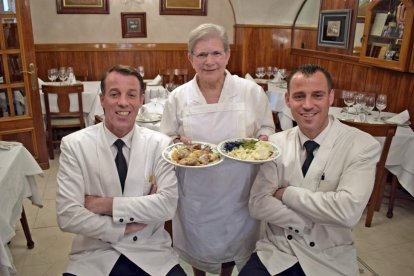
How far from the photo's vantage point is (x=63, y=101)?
4.25 meters

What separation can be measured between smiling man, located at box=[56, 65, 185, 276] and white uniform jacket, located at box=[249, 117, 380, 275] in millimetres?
443

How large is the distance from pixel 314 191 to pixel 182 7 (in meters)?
5.09

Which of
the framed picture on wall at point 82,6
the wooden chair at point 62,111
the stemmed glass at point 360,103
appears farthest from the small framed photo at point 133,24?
the stemmed glass at point 360,103

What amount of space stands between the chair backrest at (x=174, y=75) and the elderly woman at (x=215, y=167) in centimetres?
387

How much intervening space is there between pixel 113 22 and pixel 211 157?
4.83 meters

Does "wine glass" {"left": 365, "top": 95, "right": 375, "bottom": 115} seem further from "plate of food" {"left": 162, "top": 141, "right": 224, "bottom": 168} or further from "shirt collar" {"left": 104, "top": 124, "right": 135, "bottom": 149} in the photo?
"shirt collar" {"left": 104, "top": 124, "right": 135, "bottom": 149}

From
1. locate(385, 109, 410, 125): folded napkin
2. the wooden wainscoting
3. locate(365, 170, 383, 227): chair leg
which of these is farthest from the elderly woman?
the wooden wainscoting

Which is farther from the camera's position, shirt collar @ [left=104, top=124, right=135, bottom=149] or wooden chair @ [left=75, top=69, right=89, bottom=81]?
wooden chair @ [left=75, top=69, right=89, bottom=81]

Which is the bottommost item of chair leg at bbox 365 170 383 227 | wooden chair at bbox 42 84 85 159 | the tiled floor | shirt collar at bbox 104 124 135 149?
the tiled floor

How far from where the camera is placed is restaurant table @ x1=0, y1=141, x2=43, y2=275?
171 cm

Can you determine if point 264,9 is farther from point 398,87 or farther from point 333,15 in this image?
point 398,87

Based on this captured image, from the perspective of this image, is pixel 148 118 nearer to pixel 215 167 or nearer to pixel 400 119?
pixel 215 167

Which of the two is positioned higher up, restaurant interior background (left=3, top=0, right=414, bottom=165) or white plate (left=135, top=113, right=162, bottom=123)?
restaurant interior background (left=3, top=0, right=414, bottom=165)

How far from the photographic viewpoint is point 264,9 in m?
5.95
